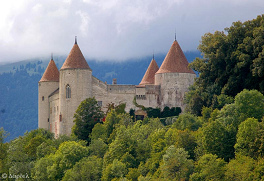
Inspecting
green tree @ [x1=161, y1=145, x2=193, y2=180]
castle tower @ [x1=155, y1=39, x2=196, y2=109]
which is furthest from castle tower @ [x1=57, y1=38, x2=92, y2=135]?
green tree @ [x1=161, y1=145, x2=193, y2=180]

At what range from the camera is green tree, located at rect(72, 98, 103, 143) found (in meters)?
78.6

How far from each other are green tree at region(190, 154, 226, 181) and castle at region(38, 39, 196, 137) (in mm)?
25080

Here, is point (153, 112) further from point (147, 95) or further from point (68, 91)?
point (68, 91)

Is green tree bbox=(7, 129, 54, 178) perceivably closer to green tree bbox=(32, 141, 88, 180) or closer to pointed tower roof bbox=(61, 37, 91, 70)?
green tree bbox=(32, 141, 88, 180)

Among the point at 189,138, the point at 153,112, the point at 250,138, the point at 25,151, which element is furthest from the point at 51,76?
the point at 250,138

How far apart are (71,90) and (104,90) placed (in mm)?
3680

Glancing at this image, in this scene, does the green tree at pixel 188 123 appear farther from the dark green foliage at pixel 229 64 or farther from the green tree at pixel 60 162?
the green tree at pixel 60 162

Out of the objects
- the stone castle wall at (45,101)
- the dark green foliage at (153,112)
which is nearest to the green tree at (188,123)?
the dark green foliage at (153,112)

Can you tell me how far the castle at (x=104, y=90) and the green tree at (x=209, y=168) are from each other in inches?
987

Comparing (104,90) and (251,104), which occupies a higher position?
(104,90)

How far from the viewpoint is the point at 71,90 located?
265 feet

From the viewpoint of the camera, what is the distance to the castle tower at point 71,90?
8069 centimetres

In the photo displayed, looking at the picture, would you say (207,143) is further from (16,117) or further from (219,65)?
(16,117)

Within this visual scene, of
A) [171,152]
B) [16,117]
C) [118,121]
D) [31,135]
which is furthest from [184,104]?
Answer: [16,117]
